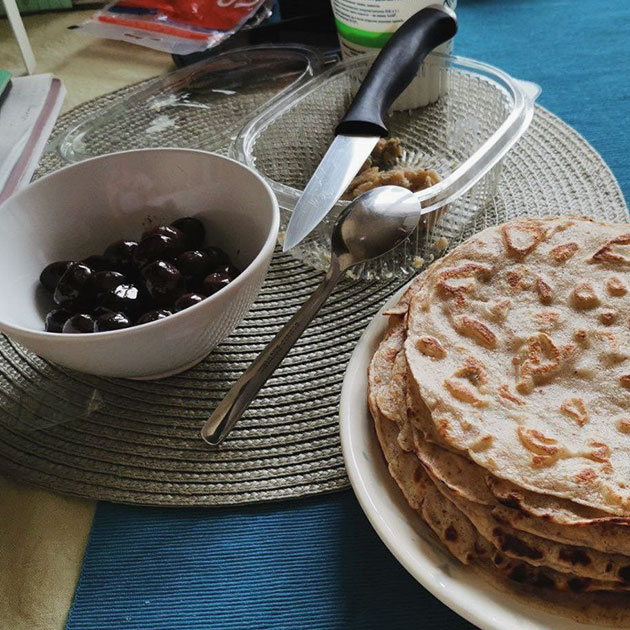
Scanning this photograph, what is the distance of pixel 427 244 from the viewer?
91 centimetres

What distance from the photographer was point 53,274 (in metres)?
0.79

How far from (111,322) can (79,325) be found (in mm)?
32

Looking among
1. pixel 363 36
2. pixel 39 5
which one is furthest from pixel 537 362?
pixel 39 5

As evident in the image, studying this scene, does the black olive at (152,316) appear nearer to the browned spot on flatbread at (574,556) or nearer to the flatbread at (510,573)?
the flatbread at (510,573)

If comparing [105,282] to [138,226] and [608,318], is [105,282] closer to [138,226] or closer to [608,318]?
[138,226]

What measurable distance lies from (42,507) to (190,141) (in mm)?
645

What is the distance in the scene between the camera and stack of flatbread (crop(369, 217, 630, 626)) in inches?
20.1

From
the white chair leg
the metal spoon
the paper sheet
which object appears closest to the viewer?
the metal spoon

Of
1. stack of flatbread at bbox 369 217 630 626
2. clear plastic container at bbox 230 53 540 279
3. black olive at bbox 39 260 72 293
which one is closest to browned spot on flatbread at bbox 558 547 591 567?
stack of flatbread at bbox 369 217 630 626

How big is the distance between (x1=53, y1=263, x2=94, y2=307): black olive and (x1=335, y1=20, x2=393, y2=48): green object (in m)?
0.61

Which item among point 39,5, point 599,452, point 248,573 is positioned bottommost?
point 248,573

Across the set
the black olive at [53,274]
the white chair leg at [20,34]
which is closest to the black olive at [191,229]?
the black olive at [53,274]

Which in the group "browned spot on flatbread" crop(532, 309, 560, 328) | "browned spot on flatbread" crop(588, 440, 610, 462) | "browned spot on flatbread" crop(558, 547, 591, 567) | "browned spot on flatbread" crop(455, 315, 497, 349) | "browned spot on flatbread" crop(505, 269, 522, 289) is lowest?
"browned spot on flatbread" crop(558, 547, 591, 567)

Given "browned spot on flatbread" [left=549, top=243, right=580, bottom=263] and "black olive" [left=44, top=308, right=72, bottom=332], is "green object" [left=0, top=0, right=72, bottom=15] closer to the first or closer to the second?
"black olive" [left=44, top=308, right=72, bottom=332]
